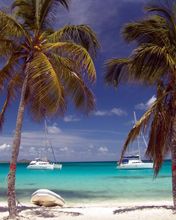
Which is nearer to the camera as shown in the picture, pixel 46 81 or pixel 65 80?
pixel 46 81

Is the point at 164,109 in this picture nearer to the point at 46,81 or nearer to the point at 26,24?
the point at 46,81

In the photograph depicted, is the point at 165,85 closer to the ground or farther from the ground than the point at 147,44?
closer to the ground

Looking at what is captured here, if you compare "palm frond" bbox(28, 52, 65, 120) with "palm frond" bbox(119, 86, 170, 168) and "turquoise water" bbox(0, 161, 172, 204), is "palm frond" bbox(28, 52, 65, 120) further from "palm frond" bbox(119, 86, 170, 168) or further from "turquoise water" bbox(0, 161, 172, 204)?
"turquoise water" bbox(0, 161, 172, 204)

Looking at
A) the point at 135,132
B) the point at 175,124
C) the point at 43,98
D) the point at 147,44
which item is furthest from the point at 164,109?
the point at 43,98

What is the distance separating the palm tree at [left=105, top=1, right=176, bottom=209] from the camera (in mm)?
12680

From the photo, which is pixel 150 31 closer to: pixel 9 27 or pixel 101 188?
pixel 9 27

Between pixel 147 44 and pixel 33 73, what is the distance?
4.08 metres

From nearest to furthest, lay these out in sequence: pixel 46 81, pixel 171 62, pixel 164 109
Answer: pixel 46 81 → pixel 171 62 → pixel 164 109

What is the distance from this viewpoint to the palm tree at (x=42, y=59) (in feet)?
38.2

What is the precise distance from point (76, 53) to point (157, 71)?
298cm

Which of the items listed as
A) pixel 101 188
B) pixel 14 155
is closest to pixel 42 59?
pixel 14 155

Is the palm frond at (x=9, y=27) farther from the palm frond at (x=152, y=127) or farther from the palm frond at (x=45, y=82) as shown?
the palm frond at (x=152, y=127)

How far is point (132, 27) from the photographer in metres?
13.2

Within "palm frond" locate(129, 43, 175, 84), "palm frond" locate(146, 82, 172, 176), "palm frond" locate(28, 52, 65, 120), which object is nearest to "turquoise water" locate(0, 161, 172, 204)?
"palm frond" locate(146, 82, 172, 176)
